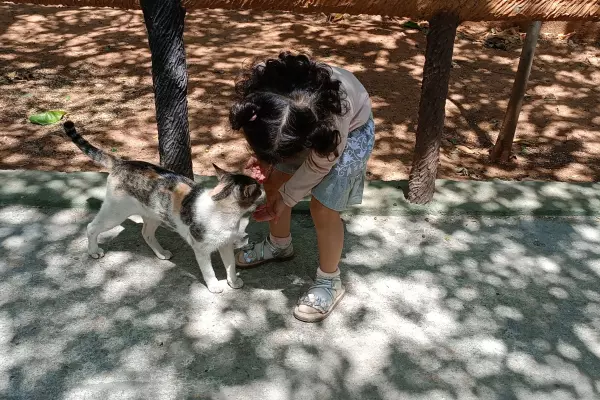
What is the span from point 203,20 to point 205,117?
Answer: 2.91 meters

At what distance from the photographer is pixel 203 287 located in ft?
10.4

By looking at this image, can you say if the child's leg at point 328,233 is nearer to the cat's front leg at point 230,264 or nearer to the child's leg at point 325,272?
the child's leg at point 325,272

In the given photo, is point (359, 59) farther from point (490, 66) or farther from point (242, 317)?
point (242, 317)

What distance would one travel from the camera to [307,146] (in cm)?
242

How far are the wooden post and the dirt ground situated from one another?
0.43ft

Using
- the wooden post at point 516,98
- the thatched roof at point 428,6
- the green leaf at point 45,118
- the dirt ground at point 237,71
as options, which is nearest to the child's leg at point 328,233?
the thatched roof at point 428,6

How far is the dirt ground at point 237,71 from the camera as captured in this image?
4.79m

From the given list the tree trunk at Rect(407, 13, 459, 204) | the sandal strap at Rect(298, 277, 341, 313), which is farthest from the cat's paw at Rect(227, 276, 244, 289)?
the tree trunk at Rect(407, 13, 459, 204)

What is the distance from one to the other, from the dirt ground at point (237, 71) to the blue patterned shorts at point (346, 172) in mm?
1746

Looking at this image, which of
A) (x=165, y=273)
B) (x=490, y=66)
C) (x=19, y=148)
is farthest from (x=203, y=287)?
(x=490, y=66)

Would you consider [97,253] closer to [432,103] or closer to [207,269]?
[207,269]

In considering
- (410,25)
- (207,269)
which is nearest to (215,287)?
(207,269)

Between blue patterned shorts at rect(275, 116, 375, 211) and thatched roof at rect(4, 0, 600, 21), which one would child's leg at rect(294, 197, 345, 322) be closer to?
blue patterned shorts at rect(275, 116, 375, 211)

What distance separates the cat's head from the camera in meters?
2.79
